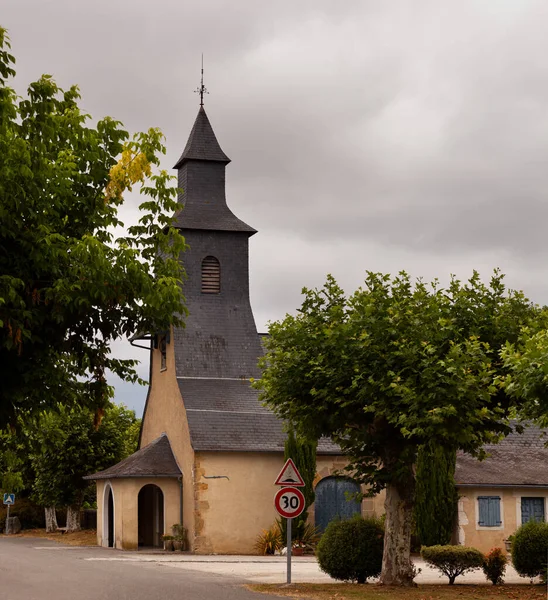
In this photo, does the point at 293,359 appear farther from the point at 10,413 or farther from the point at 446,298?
the point at 10,413

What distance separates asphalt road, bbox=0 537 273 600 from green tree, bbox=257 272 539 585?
12.4 feet

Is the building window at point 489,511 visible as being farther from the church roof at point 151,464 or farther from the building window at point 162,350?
the building window at point 162,350

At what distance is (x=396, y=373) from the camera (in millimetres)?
20281

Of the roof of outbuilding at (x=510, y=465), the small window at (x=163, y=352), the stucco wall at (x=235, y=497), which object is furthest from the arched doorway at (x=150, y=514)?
the roof of outbuilding at (x=510, y=465)

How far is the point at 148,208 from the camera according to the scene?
570 inches

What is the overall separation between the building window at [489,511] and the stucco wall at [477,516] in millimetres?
102

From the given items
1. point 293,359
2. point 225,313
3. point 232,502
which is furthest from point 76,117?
point 225,313

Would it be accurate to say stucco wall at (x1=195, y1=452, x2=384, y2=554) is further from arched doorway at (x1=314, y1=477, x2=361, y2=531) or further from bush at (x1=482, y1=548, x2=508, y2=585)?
bush at (x1=482, y1=548, x2=508, y2=585)

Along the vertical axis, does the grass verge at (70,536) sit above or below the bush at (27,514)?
below

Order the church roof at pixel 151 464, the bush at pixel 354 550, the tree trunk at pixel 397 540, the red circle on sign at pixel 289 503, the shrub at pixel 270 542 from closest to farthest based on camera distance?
1. the red circle on sign at pixel 289 503
2. the tree trunk at pixel 397 540
3. the bush at pixel 354 550
4. the shrub at pixel 270 542
5. the church roof at pixel 151 464

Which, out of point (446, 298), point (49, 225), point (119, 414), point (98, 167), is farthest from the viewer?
point (119, 414)

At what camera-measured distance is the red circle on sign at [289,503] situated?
19.9m

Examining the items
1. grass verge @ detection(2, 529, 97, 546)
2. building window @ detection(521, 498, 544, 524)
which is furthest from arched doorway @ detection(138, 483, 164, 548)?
building window @ detection(521, 498, 544, 524)

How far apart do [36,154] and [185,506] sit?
2556 cm
